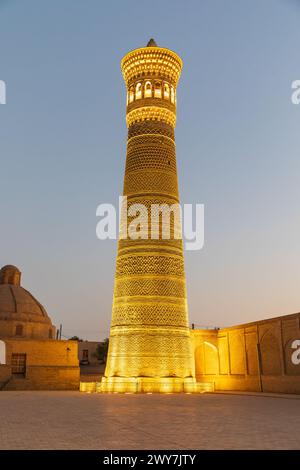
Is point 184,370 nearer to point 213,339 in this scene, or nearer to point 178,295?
point 178,295

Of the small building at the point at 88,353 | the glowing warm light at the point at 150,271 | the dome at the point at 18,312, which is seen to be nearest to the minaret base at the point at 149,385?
the glowing warm light at the point at 150,271

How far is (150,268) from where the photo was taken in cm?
2112

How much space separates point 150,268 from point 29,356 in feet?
34.8

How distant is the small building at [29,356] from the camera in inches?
1024

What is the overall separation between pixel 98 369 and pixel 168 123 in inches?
903

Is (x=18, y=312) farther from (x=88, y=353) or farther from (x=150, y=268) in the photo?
(x=150, y=268)

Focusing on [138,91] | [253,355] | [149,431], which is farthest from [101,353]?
[149,431]

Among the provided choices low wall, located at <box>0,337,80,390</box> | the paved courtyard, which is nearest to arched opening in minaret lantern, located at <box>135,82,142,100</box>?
low wall, located at <box>0,337,80,390</box>

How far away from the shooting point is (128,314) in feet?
68.4

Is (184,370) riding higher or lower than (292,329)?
lower

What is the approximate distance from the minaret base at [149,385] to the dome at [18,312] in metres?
12.9

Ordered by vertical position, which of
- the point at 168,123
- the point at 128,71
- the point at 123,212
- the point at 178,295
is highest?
the point at 128,71

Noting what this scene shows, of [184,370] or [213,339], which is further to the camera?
[213,339]
